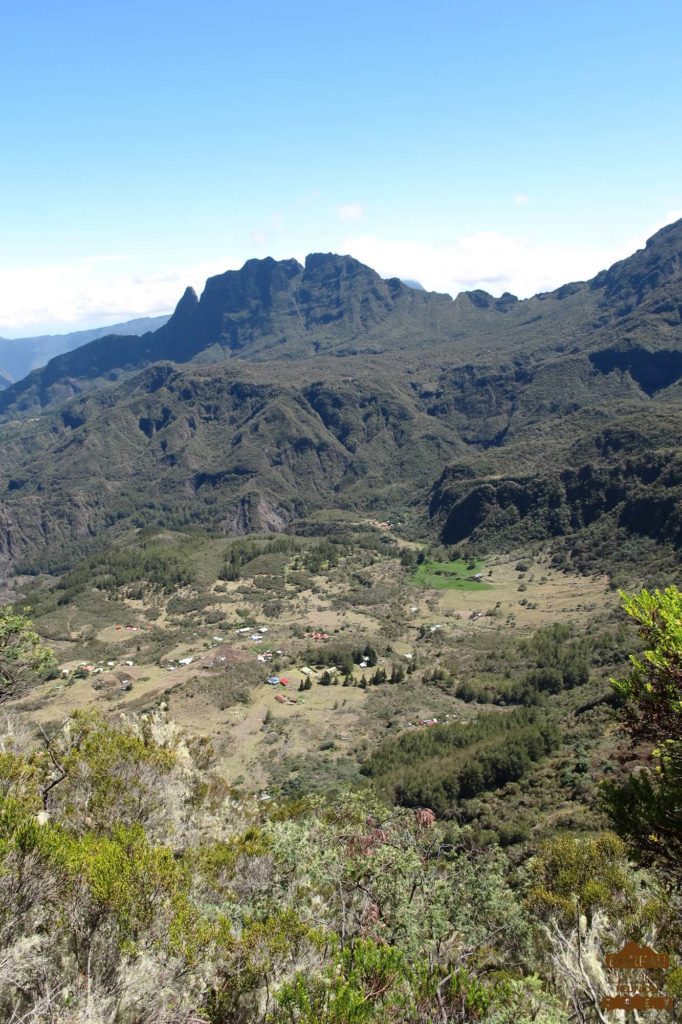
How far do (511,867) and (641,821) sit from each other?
24.4m

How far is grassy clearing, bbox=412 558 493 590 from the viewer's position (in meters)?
172

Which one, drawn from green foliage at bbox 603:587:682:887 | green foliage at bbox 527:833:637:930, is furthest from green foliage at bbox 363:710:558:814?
green foliage at bbox 603:587:682:887

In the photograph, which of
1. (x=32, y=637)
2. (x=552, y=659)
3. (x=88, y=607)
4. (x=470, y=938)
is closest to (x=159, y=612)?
(x=88, y=607)

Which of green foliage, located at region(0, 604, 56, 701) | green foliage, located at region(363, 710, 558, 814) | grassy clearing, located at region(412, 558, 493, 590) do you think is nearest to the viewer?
green foliage, located at region(0, 604, 56, 701)

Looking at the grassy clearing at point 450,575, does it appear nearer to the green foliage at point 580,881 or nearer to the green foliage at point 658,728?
the green foliage at point 580,881

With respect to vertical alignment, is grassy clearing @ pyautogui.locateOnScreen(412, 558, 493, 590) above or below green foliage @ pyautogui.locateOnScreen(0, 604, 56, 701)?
below

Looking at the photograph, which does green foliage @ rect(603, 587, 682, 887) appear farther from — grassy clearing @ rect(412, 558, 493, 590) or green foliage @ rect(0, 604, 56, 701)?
grassy clearing @ rect(412, 558, 493, 590)

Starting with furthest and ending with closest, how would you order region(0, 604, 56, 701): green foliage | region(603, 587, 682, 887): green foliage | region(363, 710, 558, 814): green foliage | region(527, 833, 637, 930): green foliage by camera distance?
region(363, 710, 558, 814): green foliage
region(0, 604, 56, 701): green foliage
region(527, 833, 637, 930): green foliage
region(603, 587, 682, 887): green foliage

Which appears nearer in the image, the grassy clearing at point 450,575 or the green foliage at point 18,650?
the green foliage at point 18,650

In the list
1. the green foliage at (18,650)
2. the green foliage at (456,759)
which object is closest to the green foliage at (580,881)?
the green foliage at (18,650)

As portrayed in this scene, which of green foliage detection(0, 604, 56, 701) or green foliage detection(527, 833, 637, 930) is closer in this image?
green foliage detection(527, 833, 637, 930)

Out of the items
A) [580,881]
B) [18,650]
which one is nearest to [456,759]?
[580,881]

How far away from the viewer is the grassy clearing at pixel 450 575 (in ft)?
563

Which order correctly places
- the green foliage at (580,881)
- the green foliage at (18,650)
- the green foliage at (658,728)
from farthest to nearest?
the green foliage at (18,650), the green foliage at (580,881), the green foliage at (658,728)
